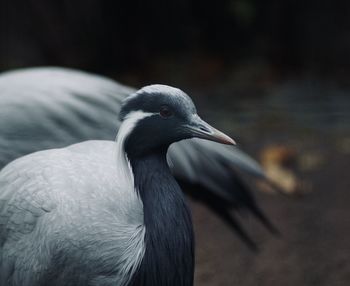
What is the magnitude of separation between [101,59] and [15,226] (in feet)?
16.9

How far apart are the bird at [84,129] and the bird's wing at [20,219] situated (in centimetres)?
75

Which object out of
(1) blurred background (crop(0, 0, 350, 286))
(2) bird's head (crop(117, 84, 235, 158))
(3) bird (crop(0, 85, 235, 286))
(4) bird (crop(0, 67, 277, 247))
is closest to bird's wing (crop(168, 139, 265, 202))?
(4) bird (crop(0, 67, 277, 247))

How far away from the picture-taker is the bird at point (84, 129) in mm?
4406

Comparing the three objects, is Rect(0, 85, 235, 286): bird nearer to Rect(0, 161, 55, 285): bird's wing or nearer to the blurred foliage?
Rect(0, 161, 55, 285): bird's wing

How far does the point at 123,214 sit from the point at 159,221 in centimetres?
15

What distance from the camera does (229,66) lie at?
8.56 m

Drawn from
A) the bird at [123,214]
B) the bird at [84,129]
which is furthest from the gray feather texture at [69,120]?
the bird at [123,214]

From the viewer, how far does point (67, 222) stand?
3.37 meters

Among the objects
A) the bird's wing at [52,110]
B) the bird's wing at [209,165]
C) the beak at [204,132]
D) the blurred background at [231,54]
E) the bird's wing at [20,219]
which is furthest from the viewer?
the blurred background at [231,54]

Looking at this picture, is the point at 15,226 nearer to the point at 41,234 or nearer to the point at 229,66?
the point at 41,234

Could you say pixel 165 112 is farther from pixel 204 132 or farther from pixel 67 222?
pixel 67 222

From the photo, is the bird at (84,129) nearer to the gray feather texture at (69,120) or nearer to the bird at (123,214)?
the gray feather texture at (69,120)

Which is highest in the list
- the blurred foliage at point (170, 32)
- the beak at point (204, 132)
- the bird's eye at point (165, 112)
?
the blurred foliage at point (170, 32)

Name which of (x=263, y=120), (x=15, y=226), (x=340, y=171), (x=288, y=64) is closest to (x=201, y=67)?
(x=288, y=64)
